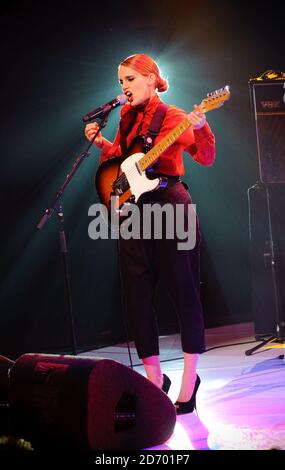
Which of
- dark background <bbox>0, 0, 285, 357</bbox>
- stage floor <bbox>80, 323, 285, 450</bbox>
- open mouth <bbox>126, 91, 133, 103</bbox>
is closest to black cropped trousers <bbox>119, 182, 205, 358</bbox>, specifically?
stage floor <bbox>80, 323, 285, 450</bbox>

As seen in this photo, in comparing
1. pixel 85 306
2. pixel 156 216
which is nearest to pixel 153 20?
pixel 85 306

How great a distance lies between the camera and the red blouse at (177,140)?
2.74 meters

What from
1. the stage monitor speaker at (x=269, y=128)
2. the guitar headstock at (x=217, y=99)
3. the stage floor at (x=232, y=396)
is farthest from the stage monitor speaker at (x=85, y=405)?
the stage monitor speaker at (x=269, y=128)

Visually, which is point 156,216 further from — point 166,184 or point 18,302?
point 18,302

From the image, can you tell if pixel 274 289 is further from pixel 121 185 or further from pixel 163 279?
pixel 121 185

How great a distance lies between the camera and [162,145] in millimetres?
2689

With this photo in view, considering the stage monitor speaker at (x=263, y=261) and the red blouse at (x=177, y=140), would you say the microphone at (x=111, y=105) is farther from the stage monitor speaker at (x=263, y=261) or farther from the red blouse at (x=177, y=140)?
the stage monitor speaker at (x=263, y=261)

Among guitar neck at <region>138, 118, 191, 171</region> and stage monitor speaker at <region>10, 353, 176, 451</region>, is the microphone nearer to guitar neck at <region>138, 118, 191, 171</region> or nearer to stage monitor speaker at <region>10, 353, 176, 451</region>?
guitar neck at <region>138, 118, 191, 171</region>

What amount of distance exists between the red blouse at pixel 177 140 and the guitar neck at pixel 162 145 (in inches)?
2.1

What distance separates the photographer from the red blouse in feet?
9.00

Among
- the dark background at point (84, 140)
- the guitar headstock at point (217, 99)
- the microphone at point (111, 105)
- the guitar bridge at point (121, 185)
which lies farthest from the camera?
the dark background at point (84, 140)

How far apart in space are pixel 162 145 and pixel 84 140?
2872 millimetres

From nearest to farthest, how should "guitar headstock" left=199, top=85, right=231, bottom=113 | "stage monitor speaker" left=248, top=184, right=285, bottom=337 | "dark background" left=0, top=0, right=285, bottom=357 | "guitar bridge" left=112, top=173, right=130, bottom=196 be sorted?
"guitar headstock" left=199, top=85, right=231, bottom=113 → "guitar bridge" left=112, top=173, right=130, bottom=196 → "stage monitor speaker" left=248, top=184, right=285, bottom=337 → "dark background" left=0, top=0, right=285, bottom=357

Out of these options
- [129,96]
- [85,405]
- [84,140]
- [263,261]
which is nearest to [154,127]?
[129,96]
